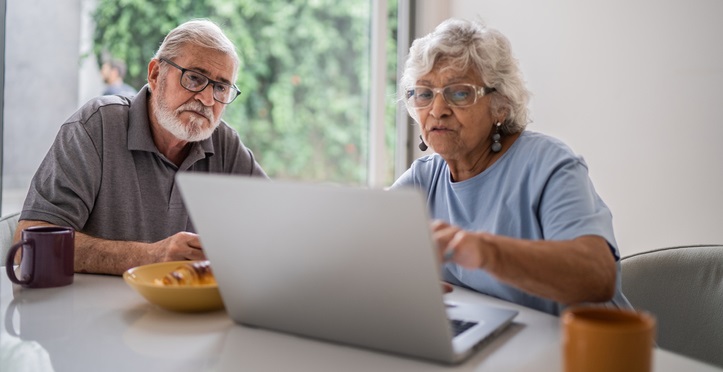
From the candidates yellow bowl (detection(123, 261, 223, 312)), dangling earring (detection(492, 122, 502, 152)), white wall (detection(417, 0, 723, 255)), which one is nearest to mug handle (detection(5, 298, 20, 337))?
yellow bowl (detection(123, 261, 223, 312))

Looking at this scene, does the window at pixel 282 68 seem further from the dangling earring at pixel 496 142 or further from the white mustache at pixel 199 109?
the dangling earring at pixel 496 142

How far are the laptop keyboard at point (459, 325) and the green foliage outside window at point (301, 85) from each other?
4389mm

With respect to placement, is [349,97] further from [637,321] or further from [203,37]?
[637,321]

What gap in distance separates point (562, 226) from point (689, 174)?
841 mm

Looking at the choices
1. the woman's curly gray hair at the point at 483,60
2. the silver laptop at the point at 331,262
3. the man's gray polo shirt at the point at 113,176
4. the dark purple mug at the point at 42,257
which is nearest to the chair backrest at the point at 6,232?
the man's gray polo shirt at the point at 113,176

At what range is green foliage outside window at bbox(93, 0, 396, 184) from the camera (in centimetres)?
551

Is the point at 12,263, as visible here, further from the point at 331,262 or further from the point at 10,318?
the point at 331,262

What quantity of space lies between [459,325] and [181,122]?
1.16 meters

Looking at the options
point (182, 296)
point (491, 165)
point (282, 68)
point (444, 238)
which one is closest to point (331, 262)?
point (444, 238)

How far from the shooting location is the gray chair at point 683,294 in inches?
57.6

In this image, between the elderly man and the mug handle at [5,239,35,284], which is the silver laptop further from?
the elderly man

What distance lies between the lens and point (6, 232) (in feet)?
5.81

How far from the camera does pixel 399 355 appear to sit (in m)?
0.97

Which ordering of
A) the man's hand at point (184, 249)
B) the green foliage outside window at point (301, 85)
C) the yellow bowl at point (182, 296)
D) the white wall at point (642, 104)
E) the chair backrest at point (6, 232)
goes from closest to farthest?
1. the yellow bowl at point (182, 296)
2. the man's hand at point (184, 249)
3. the chair backrest at point (6, 232)
4. the white wall at point (642, 104)
5. the green foliage outside window at point (301, 85)
